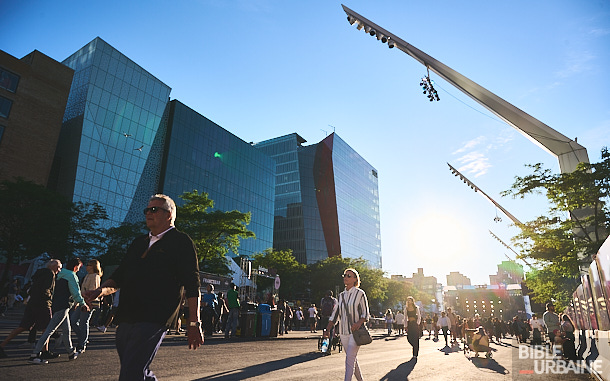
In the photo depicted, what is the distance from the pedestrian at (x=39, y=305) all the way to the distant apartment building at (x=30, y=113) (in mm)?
39191

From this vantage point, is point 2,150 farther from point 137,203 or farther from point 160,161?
point 160,161

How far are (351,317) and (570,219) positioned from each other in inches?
691

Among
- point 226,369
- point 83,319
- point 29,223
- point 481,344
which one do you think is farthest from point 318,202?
point 226,369

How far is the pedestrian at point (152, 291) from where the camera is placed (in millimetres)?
2521

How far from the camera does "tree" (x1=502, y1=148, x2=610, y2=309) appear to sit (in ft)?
54.5

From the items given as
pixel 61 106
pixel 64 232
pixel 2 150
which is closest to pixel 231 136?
pixel 61 106

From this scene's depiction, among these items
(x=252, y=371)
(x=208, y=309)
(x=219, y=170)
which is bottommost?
(x=252, y=371)

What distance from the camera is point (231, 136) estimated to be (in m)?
71.8

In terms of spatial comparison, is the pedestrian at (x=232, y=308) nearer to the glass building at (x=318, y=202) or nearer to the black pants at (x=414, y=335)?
the black pants at (x=414, y=335)

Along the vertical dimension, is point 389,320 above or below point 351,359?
below

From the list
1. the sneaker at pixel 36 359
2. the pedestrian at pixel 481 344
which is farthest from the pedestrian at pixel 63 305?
the pedestrian at pixel 481 344

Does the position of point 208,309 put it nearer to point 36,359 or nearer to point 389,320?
point 36,359

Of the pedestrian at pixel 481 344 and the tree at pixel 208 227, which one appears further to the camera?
the tree at pixel 208 227

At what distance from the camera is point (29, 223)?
2766 cm
